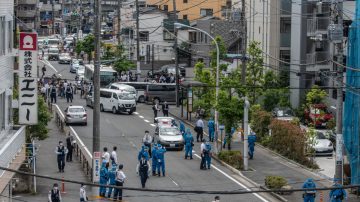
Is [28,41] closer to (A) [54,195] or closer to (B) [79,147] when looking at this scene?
(A) [54,195]

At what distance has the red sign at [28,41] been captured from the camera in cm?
3034

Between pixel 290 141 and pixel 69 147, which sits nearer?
pixel 69 147

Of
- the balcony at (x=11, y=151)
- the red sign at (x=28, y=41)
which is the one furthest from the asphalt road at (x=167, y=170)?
the red sign at (x=28, y=41)

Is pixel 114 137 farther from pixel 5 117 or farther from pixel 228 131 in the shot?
pixel 5 117

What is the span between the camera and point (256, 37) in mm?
71062

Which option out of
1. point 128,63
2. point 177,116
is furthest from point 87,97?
point 128,63

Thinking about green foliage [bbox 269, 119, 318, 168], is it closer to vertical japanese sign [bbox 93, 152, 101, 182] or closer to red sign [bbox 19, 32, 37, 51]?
vertical japanese sign [bbox 93, 152, 101, 182]

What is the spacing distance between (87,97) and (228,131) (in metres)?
23.3

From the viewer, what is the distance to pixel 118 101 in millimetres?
60000

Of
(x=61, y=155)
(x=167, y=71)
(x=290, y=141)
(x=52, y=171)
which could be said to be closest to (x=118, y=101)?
(x=290, y=141)

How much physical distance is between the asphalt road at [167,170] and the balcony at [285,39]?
12.6 m

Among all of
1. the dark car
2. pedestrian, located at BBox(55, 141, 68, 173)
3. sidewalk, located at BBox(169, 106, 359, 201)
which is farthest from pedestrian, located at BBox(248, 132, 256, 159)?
the dark car

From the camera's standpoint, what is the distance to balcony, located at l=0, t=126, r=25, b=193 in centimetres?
2605

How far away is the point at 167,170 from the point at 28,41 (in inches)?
446
